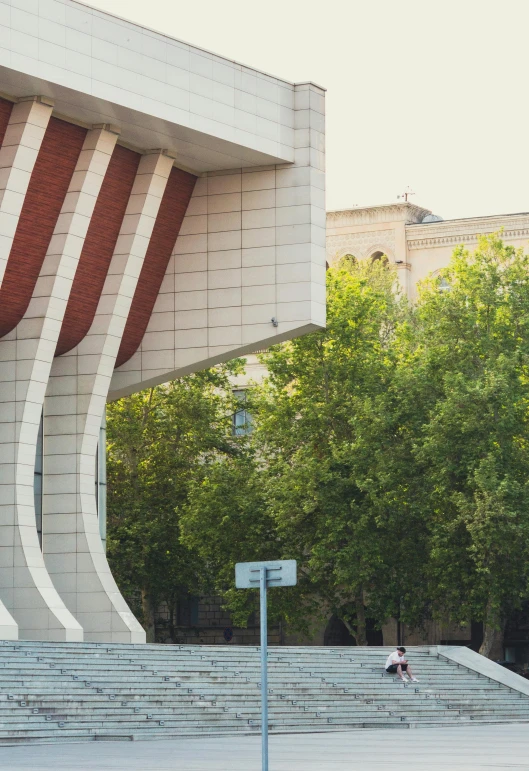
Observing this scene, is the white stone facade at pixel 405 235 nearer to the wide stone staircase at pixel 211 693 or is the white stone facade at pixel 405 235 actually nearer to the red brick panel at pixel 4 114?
the wide stone staircase at pixel 211 693

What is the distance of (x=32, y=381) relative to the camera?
3547 centimetres

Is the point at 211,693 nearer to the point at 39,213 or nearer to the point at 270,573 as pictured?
the point at 270,573

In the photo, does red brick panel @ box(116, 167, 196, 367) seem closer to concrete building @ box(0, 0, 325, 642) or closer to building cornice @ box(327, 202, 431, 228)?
concrete building @ box(0, 0, 325, 642)

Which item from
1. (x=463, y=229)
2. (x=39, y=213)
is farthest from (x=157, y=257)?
(x=463, y=229)

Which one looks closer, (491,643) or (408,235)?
(491,643)

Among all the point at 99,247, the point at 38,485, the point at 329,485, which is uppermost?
the point at 99,247

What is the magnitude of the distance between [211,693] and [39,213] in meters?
13.0

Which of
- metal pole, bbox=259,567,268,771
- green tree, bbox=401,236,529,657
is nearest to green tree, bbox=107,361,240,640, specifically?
green tree, bbox=401,236,529,657

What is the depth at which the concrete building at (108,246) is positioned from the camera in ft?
111

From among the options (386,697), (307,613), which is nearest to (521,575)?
(307,613)

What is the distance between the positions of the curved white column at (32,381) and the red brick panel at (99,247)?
154cm

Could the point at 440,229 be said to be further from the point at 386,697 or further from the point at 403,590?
the point at 386,697

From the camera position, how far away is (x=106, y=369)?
37.5 meters

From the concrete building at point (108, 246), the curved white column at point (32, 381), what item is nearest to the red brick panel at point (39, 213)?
the concrete building at point (108, 246)
